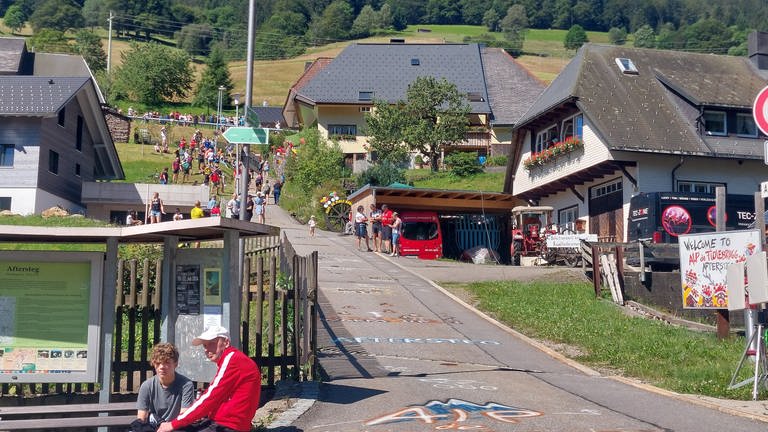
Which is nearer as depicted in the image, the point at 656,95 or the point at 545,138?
the point at 656,95

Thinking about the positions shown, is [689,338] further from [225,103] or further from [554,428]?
[225,103]

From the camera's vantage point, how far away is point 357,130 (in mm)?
71375

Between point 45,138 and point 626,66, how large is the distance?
24357mm

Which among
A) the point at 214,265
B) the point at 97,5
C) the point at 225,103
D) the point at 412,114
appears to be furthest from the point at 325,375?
the point at 97,5

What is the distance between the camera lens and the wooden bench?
9.84 meters

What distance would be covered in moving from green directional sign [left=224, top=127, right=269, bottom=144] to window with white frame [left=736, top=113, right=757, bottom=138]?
29100mm

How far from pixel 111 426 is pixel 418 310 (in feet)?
39.9

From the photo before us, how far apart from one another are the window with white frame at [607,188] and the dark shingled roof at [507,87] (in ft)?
102

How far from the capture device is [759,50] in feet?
140

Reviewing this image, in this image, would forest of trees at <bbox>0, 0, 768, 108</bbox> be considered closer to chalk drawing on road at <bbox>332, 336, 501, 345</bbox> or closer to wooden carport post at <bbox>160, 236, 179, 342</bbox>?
chalk drawing on road at <bbox>332, 336, 501, 345</bbox>

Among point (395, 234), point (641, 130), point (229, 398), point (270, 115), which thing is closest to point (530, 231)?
point (641, 130)

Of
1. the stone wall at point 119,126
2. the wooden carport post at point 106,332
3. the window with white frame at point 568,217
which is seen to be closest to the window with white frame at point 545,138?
the window with white frame at point 568,217

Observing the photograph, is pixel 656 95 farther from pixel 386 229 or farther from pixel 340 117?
pixel 340 117

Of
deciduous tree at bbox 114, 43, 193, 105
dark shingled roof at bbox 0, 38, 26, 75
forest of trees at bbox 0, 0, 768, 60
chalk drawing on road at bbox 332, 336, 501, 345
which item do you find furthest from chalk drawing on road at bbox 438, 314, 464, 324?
forest of trees at bbox 0, 0, 768, 60
